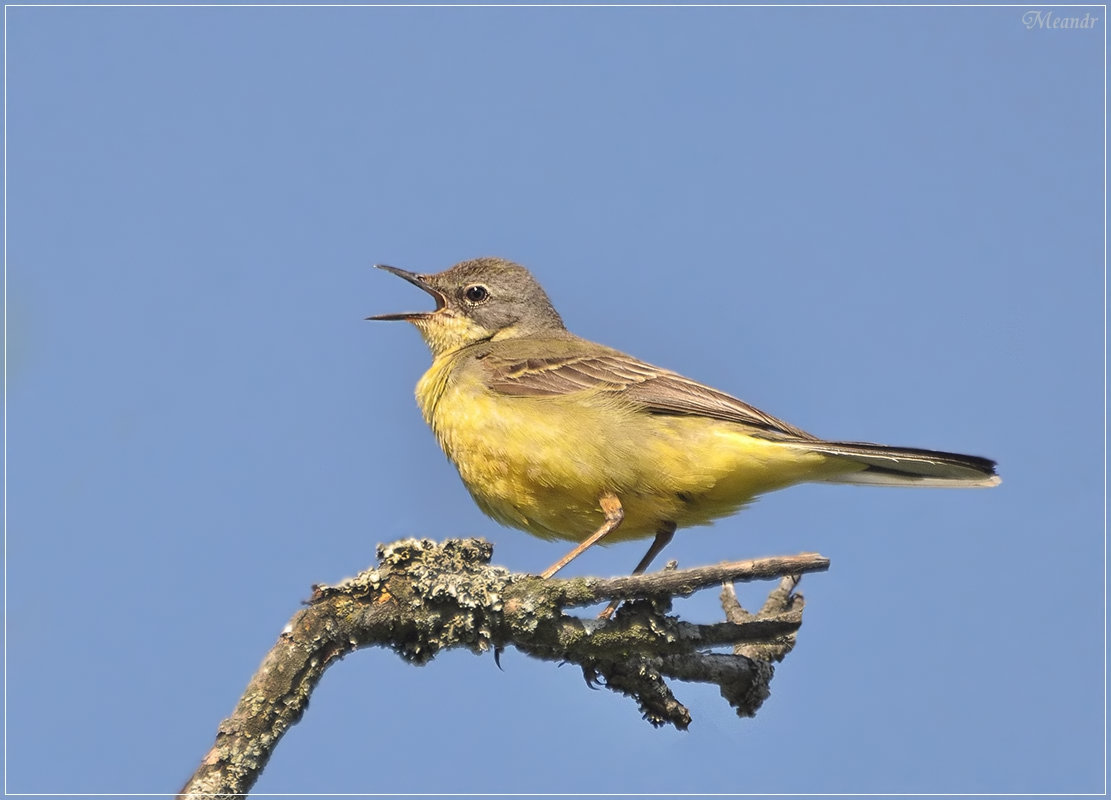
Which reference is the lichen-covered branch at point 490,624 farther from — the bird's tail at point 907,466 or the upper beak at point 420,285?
the upper beak at point 420,285

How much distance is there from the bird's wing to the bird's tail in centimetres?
35

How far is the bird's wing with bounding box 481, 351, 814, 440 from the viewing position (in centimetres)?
915

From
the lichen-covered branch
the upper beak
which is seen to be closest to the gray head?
the upper beak

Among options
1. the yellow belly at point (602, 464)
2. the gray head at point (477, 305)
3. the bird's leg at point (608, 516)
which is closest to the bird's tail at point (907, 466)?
the yellow belly at point (602, 464)

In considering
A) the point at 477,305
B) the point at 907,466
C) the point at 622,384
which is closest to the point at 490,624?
the point at 622,384

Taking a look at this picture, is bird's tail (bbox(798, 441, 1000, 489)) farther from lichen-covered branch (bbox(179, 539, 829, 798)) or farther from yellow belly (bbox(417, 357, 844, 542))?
lichen-covered branch (bbox(179, 539, 829, 798))

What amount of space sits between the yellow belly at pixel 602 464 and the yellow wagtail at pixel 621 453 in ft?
0.03

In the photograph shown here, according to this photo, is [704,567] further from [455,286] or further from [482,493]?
→ [455,286]

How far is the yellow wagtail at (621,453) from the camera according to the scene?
8844 mm

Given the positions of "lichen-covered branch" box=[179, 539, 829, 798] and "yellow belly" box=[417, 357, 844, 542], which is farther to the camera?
"yellow belly" box=[417, 357, 844, 542]

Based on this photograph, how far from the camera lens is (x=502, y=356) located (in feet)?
34.0

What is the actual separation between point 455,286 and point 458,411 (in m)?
2.44

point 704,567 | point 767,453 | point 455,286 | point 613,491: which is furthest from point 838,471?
point 455,286

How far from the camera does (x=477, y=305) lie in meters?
11.7
